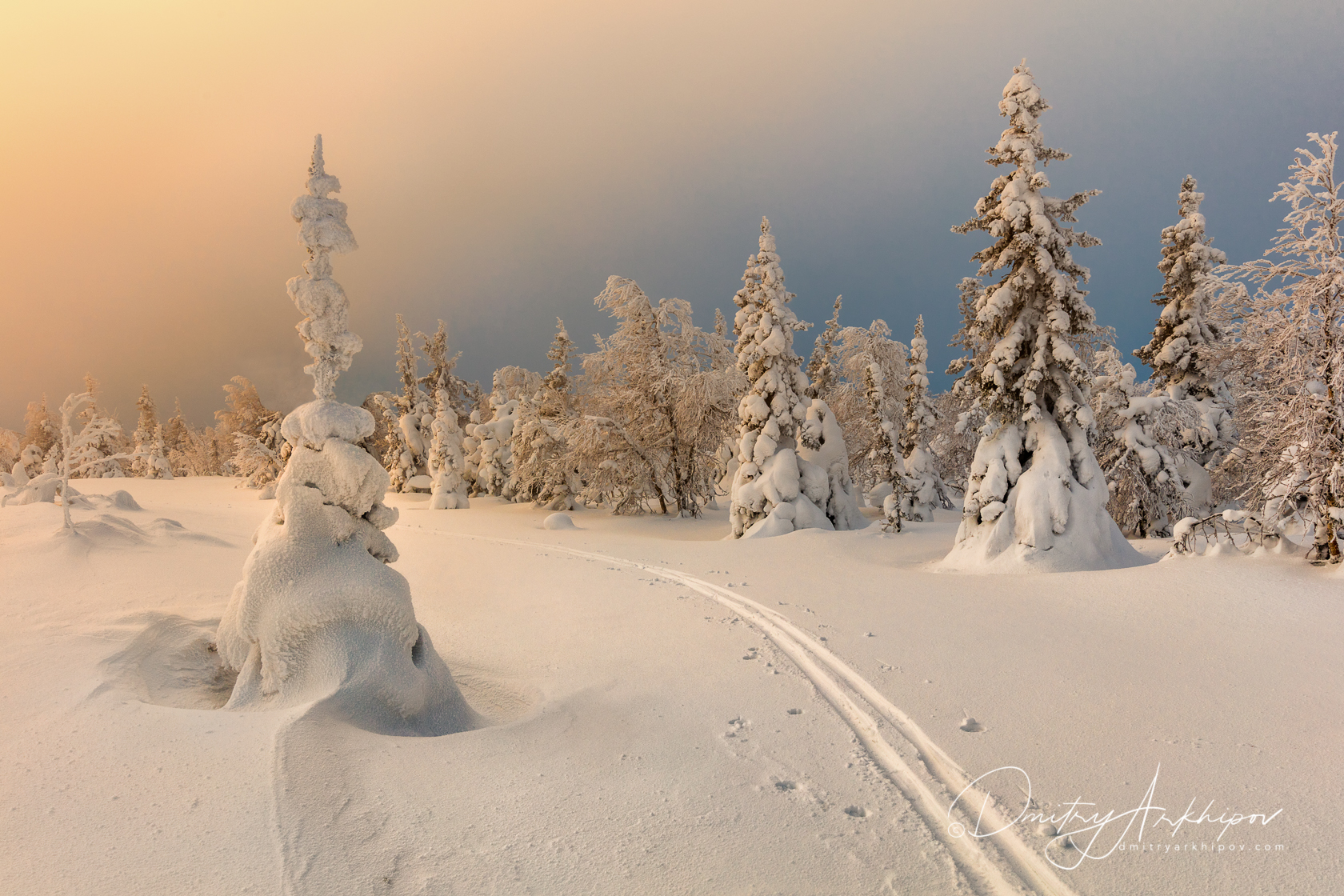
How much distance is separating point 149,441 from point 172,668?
183 ft

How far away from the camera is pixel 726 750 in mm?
4914

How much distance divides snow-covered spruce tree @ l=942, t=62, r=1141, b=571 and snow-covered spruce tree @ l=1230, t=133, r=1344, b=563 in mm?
2845

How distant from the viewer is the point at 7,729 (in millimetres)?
4500

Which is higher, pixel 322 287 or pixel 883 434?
pixel 322 287

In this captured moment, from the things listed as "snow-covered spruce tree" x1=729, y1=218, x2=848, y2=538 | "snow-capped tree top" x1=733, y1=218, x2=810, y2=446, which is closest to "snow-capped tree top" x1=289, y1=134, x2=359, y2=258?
"snow-covered spruce tree" x1=729, y1=218, x2=848, y2=538

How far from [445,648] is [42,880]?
5.88 meters

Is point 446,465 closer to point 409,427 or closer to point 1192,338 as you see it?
point 409,427

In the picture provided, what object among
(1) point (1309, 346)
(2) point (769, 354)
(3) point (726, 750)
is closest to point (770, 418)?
(2) point (769, 354)

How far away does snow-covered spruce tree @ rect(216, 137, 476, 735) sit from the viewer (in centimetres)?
548

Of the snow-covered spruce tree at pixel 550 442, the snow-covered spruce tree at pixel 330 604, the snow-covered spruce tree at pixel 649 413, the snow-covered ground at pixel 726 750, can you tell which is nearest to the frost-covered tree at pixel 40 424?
the snow-covered spruce tree at pixel 550 442

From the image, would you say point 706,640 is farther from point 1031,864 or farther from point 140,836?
point 140,836

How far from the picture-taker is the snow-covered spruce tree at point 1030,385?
39.0ft

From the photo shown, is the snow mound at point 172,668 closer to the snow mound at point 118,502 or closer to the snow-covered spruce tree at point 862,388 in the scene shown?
the snow mound at point 118,502

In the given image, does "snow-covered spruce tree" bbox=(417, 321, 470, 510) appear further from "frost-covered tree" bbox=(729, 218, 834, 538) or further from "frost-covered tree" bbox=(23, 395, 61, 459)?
"frost-covered tree" bbox=(23, 395, 61, 459)
